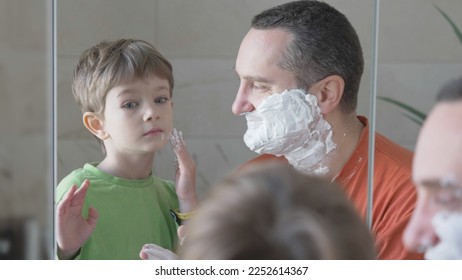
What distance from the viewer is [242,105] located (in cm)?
186

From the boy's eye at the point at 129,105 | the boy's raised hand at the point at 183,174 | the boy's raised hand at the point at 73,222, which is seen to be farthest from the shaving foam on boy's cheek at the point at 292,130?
the boy's raised hand at the point at 73,222

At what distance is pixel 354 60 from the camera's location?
1.88 m

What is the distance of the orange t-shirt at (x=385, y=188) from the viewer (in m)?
1.74

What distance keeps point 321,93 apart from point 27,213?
2.24ft

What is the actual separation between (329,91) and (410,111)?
18 cm

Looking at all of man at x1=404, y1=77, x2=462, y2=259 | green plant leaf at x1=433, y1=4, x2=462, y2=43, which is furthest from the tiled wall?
man at x1=404, y1=77, x2=462, y2=259

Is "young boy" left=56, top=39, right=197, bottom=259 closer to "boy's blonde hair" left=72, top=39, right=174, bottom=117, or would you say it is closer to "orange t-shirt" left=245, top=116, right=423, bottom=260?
"boy's blonde hair" left=72, top=39, right=174, bottom=117

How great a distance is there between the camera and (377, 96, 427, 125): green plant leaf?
181cm

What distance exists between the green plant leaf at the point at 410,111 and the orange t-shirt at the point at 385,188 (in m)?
0.07

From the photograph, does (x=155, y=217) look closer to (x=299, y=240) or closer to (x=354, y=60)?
(x=354, y=60)

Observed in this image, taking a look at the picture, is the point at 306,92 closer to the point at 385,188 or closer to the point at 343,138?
the point at 343,138

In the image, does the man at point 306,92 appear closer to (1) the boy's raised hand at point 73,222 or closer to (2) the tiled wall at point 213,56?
(2) the tiled wall at point 213,56

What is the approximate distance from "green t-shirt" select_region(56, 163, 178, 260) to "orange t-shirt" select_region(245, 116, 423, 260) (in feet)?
Answer: 0.78
